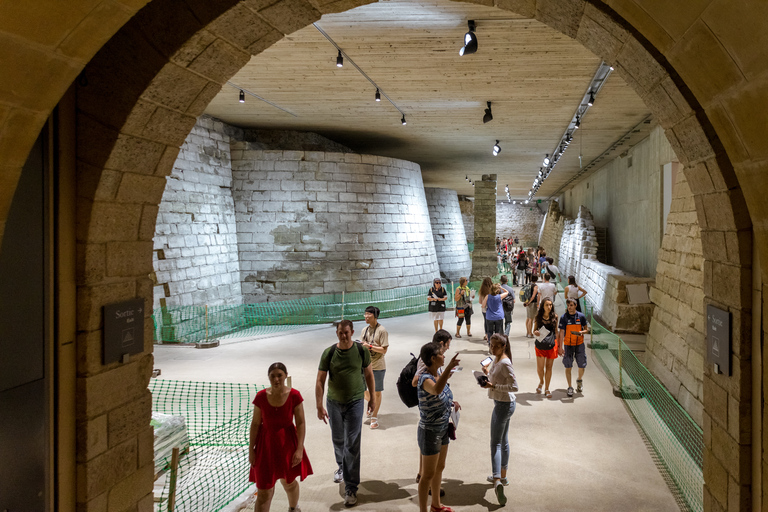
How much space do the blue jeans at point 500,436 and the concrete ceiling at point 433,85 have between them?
188 inches

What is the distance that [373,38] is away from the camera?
7840 mm

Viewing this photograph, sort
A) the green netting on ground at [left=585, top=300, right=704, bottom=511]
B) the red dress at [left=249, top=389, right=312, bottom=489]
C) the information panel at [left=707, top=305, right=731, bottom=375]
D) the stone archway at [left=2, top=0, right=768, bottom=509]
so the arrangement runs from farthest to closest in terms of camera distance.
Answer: the green netting on ground at [left=585, top=300, right=704, bottom=511] → the red dress at [left=249, top=389, right=312, bottom=489] → the information panel at [left=707, top=305, right=731, bottom=375] → the stone archway at [left=2, top=0, right=768, bottom=509]

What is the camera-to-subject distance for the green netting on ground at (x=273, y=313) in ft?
38.5

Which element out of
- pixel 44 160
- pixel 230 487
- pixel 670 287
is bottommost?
pixel 230 487

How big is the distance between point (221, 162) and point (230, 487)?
10617 millimetres

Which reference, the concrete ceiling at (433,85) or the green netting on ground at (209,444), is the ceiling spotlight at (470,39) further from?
the green netting on ground at (209,444)

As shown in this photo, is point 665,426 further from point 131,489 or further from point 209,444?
point 131,489

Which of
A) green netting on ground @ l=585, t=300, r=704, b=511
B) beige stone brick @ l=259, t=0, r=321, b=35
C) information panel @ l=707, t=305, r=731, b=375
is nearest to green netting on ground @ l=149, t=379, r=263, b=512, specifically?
beige stone brick @ l=259, t=0, r=321, b=35

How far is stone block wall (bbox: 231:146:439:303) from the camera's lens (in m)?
14.6

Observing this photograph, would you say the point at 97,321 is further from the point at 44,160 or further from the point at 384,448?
the point at 384,448

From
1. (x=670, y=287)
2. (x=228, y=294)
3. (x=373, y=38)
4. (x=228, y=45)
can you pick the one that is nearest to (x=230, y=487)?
(x=228, y=45)

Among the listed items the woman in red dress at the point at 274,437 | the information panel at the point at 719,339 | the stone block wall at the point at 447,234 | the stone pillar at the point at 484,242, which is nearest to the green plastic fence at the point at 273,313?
the stone pillar at the point at 484,242

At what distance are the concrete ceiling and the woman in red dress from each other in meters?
4.88

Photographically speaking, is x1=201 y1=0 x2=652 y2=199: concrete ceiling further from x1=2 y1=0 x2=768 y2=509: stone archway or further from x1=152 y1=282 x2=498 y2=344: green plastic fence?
x1=152 y1=282 x2=498 y2=344: green plastic fence
